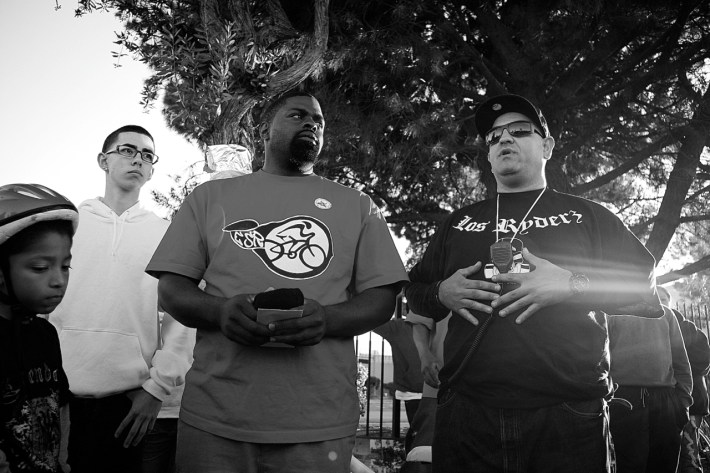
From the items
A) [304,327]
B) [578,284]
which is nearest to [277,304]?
[304,327]

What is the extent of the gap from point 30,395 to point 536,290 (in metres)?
1.69

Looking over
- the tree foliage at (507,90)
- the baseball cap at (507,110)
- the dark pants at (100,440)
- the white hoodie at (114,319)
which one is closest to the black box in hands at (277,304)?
the white hoodie at (114,319)

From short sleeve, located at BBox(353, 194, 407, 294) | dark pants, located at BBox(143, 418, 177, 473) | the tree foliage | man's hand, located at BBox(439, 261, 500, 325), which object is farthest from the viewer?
the tree foliage

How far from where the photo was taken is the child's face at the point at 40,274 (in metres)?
1.85

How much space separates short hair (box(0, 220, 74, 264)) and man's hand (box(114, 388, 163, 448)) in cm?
94

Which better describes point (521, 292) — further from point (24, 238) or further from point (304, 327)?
point (24, 238)

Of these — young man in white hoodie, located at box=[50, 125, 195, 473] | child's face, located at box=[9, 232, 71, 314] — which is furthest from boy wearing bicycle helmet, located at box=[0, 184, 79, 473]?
young man in white hoodie, located at box=[50, 125, 195, 473]

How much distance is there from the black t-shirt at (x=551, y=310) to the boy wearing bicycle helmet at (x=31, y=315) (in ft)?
4.55

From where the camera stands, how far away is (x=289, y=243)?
209 cm

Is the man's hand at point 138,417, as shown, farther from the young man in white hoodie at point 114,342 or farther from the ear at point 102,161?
the ear at point 102,161

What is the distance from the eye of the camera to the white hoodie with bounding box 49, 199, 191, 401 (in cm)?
255

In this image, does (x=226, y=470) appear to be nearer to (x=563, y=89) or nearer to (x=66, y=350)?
(x=66, y=350)

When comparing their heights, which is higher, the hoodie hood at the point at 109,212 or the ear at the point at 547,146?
the ear at the point at 547,146

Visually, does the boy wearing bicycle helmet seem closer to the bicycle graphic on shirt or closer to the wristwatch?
the bicycle graphic on shirt
